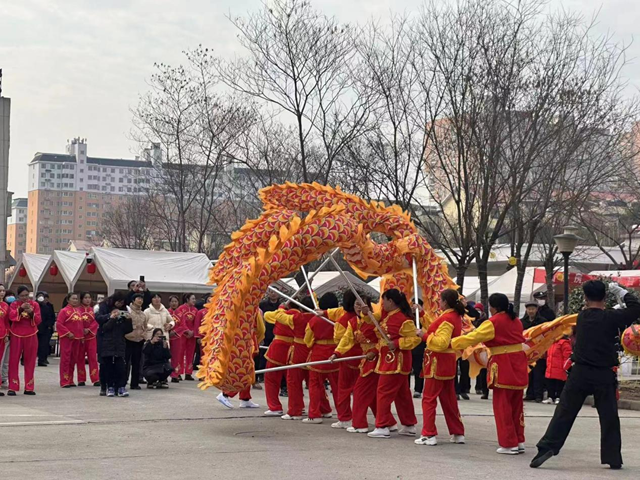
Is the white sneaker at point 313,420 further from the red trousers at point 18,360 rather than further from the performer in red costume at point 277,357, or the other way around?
the red trousers at point 18,360

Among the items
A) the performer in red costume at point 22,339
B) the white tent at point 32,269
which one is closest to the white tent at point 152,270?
the white tent at point 32,269

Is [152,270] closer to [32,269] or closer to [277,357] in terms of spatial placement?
[32,269]

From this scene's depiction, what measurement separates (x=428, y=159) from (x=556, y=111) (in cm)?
336

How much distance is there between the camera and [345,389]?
1163 cm

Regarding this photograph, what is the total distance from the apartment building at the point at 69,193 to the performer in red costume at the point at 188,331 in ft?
401

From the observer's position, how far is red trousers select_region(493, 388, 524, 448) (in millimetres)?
9375

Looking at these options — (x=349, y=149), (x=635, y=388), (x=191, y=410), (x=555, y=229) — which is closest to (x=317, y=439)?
(x=191, y=410)

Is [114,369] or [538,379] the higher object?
[114,369]

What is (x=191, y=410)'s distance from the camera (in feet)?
42.0

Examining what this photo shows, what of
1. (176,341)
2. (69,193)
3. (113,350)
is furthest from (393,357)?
(69,193)

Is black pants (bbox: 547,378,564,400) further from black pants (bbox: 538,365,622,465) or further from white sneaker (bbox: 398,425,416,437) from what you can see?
black pants (bbox: 538,365,622,465)

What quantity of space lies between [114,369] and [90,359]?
1639 millimetres

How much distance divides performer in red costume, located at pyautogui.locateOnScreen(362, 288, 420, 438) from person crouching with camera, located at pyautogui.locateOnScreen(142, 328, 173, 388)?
6.28m

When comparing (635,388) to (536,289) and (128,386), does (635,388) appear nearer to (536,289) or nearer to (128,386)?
(128,386)
